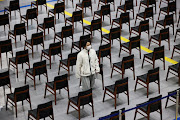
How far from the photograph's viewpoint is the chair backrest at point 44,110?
34.4ft

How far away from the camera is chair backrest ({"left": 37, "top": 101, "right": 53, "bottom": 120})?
34.4ft

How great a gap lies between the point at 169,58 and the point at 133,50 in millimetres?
1283

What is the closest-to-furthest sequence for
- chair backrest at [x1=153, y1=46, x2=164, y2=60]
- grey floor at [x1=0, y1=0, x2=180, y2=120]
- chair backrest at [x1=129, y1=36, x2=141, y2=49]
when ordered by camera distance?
grey floor at [x1=0, y1=0, x2=180, y2=120] → chair backrest at [x1=153, y1=46, x2=164, y2=60] → chair backrest at [x1=129, y1=36, x2=141, y2=49]

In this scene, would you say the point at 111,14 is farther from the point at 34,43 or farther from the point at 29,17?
the point at 34,43

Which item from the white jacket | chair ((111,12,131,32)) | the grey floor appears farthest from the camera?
chair ((111,12,131,32))

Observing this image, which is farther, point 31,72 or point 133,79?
point 133,79

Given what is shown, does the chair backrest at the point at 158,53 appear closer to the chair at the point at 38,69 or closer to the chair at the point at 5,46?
the chair at the point at 38,69

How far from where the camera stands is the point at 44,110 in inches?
416

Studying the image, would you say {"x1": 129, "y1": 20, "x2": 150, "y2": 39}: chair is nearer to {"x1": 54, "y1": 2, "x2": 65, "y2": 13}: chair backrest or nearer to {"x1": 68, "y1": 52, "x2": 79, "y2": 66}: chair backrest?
{"x1": 54, "y1": 2, "x2": 65, "y2": 13}: chair backrest

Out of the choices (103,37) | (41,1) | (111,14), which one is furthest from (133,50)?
(41,1)

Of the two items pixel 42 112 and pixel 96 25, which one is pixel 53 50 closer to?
pixel 96 25

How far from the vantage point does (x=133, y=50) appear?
1497cm

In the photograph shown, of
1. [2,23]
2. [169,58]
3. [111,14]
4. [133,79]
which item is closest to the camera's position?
[133,79]

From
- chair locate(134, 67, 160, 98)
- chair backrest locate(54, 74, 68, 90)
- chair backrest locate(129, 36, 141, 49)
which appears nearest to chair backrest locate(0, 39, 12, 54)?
chair backrest locate(54, 74, 68, 90)
